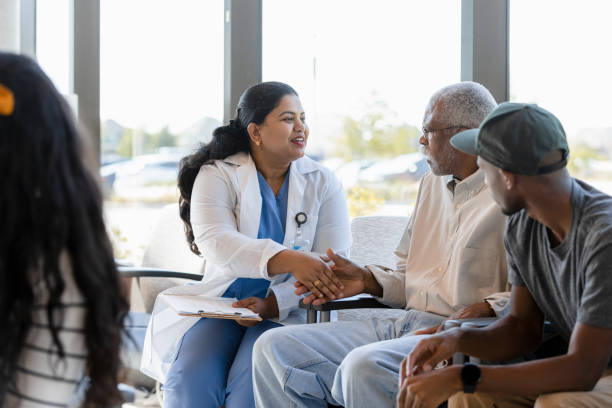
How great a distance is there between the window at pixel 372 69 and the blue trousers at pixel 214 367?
5.02 feet

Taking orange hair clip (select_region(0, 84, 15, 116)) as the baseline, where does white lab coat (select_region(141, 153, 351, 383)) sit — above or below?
below

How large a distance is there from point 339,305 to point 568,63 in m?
1.65

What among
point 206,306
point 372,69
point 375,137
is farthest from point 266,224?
point 375,137

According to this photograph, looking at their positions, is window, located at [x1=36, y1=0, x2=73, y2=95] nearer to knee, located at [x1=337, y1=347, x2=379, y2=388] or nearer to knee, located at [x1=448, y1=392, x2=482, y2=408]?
knee, located at [x1=337, y1=347, x2=379, y2=388]

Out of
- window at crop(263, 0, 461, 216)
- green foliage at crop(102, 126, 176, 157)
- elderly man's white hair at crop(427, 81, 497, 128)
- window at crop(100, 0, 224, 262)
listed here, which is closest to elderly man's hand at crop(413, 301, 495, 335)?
elderly man's white hair at crop(427, 81, 497, 128)

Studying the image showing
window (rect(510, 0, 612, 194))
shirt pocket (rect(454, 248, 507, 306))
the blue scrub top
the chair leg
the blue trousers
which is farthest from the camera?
window (rect(510, 0, 612, 194))

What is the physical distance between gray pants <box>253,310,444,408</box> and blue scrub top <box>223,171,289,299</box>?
371mm

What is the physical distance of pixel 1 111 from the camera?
1039 millimetres

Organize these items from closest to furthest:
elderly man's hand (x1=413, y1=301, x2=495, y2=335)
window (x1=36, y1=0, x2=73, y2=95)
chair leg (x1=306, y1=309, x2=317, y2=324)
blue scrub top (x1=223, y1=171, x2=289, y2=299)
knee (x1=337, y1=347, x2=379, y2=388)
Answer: knee (x1=337, y1=347, x2=379, y2=388), elderly man's hand (x1=413, y1=301, x2=495, y2=335), chair leg (x1=306, y1=309, x2=317, y2=324), blue scrub top (x1=223, y1=171, x2=289, y2=299), window (x1=36, y1=0, x2=73, y2=95)

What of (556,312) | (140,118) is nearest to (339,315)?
(556,312)

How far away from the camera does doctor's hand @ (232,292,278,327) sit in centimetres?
233

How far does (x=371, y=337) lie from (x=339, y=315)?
22.5 inches

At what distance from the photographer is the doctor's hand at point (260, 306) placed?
233 cm

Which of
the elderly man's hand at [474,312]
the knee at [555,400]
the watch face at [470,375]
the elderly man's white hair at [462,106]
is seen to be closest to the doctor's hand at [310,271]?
the elderly man's hand at [474,312]
